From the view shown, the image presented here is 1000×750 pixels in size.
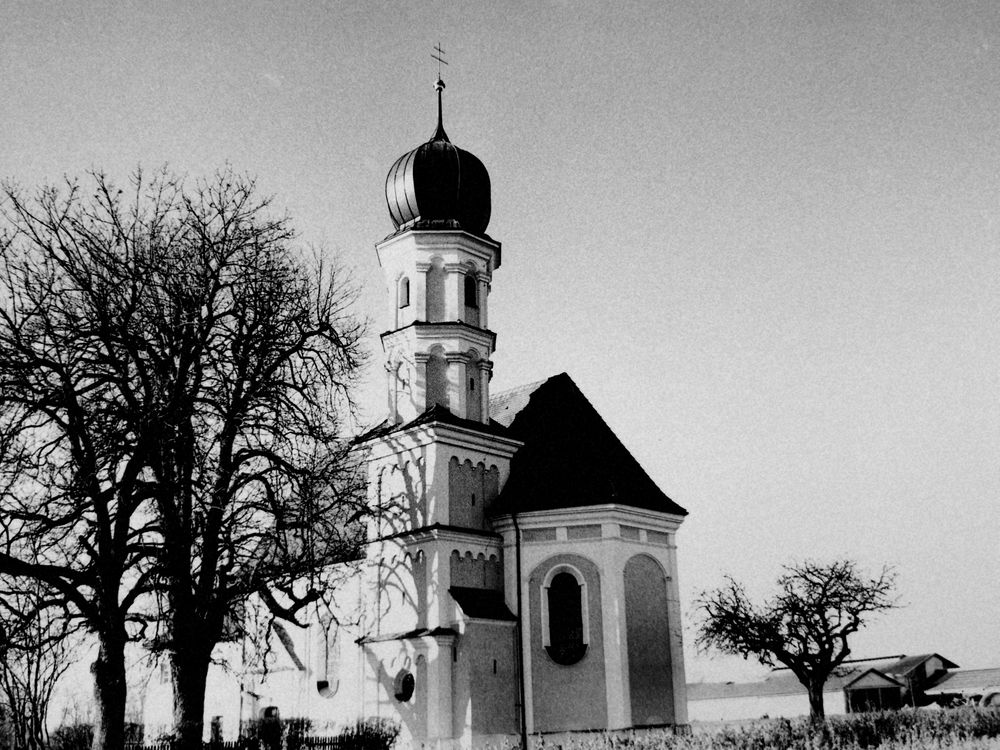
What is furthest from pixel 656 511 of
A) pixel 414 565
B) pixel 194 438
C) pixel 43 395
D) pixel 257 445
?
pixel 43 395

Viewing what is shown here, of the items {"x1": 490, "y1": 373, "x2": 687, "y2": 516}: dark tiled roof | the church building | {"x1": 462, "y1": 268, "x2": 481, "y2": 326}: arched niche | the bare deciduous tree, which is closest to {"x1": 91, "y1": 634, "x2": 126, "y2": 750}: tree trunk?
the bare deciduous tree

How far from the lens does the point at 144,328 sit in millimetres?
16906

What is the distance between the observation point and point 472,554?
2764cm

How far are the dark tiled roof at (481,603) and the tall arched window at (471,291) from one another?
8.95 m

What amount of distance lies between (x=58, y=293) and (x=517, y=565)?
15.9 meters

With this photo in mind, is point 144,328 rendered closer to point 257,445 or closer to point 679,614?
point 257,445

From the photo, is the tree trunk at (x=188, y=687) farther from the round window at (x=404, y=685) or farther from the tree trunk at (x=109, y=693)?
the round window at (x=404, y=685)

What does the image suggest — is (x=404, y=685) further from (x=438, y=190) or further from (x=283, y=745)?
(x=438, y=190)

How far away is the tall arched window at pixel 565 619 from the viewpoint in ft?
87.9

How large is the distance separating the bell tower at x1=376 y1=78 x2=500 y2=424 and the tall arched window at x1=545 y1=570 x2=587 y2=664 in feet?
18.1

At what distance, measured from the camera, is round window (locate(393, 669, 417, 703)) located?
26.2m

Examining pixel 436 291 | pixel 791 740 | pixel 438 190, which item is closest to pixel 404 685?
pixel 436 291

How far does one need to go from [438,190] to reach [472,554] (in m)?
11.5

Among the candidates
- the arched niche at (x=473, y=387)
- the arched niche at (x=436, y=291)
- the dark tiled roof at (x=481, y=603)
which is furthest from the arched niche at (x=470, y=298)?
the dark tiled roof at (x=481, y=603)
